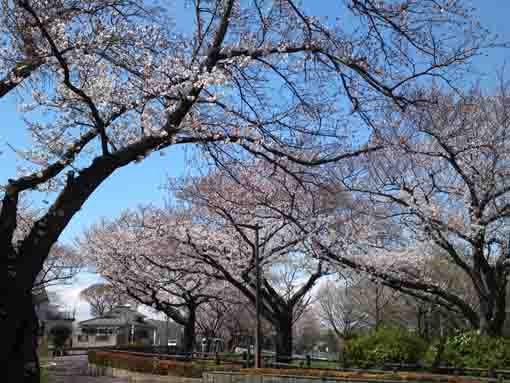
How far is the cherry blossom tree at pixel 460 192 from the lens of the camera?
50.9 ft

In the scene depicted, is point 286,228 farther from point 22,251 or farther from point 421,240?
point 22,251

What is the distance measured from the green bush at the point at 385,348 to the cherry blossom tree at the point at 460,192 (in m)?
1.81

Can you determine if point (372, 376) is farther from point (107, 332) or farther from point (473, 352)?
point (107, 332)

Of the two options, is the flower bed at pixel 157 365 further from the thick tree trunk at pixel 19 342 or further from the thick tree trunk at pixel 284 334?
the thick tree trunk at pixel 19 342

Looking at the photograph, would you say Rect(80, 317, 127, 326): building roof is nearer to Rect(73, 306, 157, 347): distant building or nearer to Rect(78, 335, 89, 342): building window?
Rect(73, 306, 157, 347): distant building

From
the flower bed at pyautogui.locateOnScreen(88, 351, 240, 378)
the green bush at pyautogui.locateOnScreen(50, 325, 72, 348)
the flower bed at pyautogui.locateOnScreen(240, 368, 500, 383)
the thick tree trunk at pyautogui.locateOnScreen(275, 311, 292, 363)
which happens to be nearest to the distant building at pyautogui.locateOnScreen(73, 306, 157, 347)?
the green bush at pyautogui.locateOnScreen(50, 325, 72, 348)

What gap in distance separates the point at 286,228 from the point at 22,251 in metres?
15.1

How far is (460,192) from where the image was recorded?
16922 mm

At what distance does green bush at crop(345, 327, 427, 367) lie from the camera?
1625cm

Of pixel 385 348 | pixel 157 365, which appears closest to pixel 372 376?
pixel 385 348

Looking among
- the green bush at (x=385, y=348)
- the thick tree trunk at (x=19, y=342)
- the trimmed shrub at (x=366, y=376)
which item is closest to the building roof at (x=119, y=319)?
the green bush at (x=385, y=348)

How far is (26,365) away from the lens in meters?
5.78

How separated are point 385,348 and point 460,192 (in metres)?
5.43

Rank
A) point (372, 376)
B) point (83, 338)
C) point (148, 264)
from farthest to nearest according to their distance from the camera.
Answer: point (83, 338) → point (148, 264) → point (372, 376)
